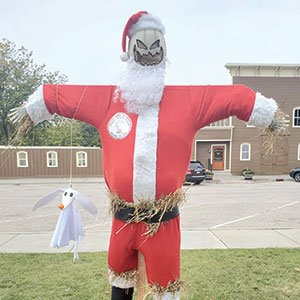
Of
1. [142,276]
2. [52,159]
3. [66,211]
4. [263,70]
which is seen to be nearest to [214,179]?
[263,70]

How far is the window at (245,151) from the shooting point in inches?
700

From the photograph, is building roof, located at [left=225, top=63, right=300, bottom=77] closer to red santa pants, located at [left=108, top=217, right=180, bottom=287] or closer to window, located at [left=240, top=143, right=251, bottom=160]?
window, located at [left=240, top=143, right=251, bottom=160]

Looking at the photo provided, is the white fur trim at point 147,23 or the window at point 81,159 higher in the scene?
the white fur trim at point 147,23

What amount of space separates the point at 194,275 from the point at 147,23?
9.07 ft

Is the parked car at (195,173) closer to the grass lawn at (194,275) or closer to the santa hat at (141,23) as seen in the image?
the grass lawn at (194,275)

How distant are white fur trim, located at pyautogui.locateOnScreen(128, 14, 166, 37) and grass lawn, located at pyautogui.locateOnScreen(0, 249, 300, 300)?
7.65 feet

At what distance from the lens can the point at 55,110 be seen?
2.12 m

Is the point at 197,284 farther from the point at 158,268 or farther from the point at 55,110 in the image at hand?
the point at 55,110

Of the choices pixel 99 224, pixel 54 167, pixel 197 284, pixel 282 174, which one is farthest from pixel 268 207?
pixel 54 167

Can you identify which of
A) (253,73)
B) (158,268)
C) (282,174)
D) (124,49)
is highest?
(253,73)

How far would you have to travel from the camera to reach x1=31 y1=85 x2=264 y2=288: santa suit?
6.24 feet

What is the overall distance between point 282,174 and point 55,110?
58.8ft

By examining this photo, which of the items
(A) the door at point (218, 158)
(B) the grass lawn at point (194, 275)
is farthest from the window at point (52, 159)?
(B) the grass lawn at point (194, 275)

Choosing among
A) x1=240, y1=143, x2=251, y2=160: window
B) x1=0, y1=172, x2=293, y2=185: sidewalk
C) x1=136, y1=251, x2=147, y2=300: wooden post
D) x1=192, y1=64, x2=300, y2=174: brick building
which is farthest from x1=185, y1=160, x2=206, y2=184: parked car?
x1=136, y1=251, x2=147, y2=300: wooden post
